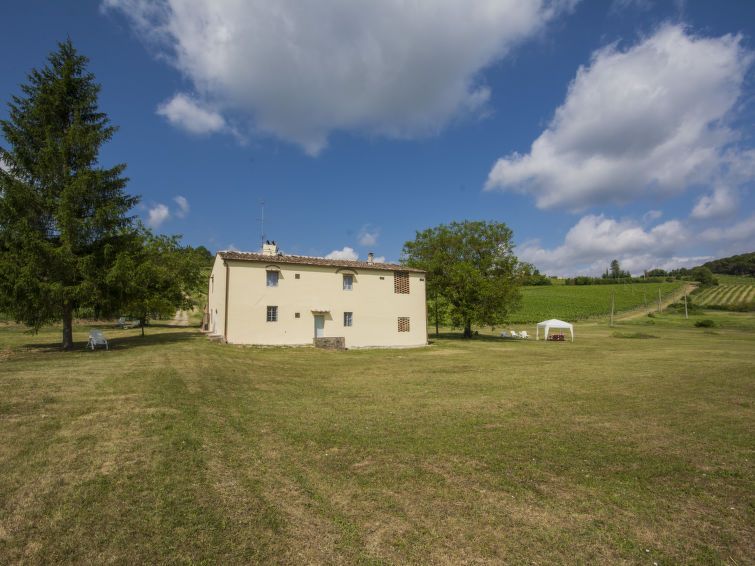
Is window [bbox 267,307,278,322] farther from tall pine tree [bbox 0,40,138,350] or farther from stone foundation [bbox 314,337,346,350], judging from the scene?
tall pine tree [bbox 0,40,138,350]

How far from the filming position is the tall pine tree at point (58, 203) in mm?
18656

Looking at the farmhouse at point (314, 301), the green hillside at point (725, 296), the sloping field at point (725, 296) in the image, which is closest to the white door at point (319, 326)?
the farmhouse at point (314, 301)

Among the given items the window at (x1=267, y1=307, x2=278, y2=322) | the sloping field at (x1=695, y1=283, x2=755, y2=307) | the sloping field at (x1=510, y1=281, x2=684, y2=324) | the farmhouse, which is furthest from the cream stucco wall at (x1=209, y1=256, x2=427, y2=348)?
the sloping field at (x1=695, y1=283, x2=755, y2=307)

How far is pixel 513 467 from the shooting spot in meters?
6.14

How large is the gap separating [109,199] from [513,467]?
24524 millimetres

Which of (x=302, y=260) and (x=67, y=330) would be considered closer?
(x=67, y=330)

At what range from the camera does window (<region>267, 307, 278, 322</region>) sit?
26031 millimetres

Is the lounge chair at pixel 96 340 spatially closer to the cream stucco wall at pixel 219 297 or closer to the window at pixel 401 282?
the cream stucco wall at pixel 219 297

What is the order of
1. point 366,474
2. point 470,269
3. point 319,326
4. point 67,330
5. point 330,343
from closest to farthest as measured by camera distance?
point 366,474, point 67,330, point 330,343, point 319,326, point 470,269

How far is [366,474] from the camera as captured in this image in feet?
19.2

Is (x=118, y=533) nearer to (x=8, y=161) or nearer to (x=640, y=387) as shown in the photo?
(x=640, y=387)

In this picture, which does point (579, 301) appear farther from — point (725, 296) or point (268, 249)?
point (268, 249)

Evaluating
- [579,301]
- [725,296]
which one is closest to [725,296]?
[725,296]

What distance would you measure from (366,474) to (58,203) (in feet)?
73.1
